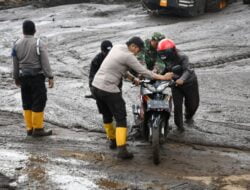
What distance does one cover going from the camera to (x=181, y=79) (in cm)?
805

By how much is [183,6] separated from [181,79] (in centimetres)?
1134

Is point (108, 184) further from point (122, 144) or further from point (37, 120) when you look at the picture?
point (37, 120)

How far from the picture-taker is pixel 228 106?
10.1 meters

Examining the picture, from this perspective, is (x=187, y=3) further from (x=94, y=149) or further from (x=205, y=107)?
(x=94, y=149)

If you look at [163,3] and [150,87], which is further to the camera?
[163,3]

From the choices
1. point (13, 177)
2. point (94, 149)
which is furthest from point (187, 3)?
point (13, 177)

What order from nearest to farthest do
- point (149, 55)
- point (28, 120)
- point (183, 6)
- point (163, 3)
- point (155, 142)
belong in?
point (155, 142) < point (28, 120) < point (149, 55) < point (183, 6) < point (163, 3)

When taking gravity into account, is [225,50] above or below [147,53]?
below

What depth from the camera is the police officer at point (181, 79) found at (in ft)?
27.2

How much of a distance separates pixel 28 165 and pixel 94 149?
1181 mm

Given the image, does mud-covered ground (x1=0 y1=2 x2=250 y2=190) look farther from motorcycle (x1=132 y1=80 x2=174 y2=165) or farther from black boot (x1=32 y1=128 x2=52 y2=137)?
motorcycle (x1=132 y1=80 x2=174 y2=165)

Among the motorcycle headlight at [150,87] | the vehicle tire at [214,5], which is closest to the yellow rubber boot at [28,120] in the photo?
the motorcycle headlight at [150,87]

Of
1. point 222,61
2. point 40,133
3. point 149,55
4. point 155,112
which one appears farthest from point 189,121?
point 222,61

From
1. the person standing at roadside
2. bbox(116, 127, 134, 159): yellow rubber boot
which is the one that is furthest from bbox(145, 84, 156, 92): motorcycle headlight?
bbox(116, 127, 134, 159): yellow rubber boot
